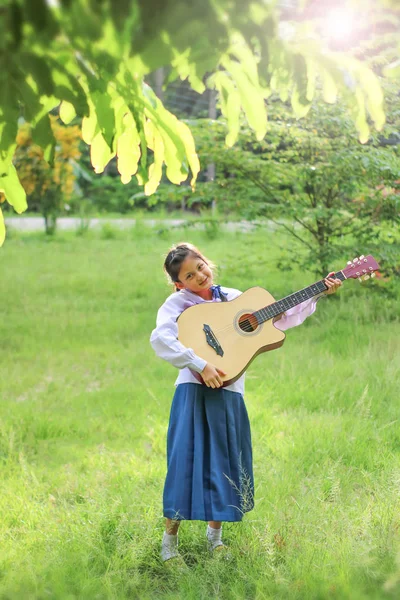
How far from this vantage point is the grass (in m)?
2.86

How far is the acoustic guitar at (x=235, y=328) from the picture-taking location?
311 cm

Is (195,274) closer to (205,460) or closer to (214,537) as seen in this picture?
(205,460)

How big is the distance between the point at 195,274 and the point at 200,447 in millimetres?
702

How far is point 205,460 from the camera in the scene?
3.07m

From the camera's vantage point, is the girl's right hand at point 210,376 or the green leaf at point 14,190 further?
the girl's right hand at point 210,376

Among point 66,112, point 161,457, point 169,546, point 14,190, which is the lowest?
point 161,457

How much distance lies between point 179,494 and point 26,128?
914 cm

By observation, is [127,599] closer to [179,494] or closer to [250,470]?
[179,494]

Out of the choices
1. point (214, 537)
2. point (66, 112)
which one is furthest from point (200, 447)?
point (66, 112)

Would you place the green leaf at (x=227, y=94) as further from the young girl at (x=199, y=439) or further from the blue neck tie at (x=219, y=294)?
the blue neck tie at (x=219, y=294)

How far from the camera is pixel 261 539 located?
2914mm

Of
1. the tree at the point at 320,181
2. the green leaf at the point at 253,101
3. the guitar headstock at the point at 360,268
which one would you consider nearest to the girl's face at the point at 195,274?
the guitar headstock at the point at 360,268

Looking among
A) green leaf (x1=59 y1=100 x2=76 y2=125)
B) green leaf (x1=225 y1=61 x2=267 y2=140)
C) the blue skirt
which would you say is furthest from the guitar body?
green leaf (x1=225 y1=61 x2=267 y2=140)

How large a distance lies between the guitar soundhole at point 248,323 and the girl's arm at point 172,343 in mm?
262
